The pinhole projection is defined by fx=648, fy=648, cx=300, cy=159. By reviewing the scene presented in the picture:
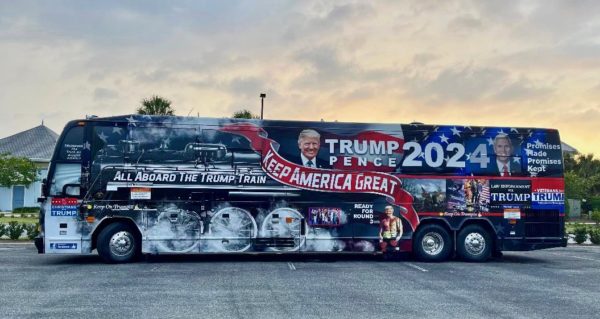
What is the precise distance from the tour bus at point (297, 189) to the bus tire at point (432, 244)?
0.03 meters

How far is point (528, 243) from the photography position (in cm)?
1670

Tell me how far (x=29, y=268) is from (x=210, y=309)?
682 centimetres

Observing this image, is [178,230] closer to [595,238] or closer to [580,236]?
[580,236]

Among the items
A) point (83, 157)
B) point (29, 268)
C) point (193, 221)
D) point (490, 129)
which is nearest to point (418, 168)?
point (490, 129)

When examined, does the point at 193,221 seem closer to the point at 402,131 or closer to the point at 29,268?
the point at 29,268

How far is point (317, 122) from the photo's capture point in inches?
642

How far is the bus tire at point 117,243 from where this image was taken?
50.2 ft

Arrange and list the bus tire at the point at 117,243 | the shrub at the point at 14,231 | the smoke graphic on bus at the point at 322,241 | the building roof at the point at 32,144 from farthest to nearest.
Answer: the building roof at the point at 32,144
the shrub at the point at 14,231
the smoke graphic on bus at the point at 322,241
the bus tire at the point at 117,243

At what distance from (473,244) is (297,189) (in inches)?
190

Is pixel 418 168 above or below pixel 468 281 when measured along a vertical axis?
above

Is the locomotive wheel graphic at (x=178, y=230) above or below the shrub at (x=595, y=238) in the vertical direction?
above

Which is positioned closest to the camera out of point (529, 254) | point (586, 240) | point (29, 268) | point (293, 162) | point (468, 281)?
point (468, 281)

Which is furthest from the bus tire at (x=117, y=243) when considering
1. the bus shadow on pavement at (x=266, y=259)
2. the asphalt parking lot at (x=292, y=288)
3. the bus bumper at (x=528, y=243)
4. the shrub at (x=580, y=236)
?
the shrub at (x=580, y=236)

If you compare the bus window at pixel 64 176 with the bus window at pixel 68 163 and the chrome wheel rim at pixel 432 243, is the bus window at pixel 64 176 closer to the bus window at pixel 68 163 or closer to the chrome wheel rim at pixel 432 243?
the bus window at pixel 68 163
